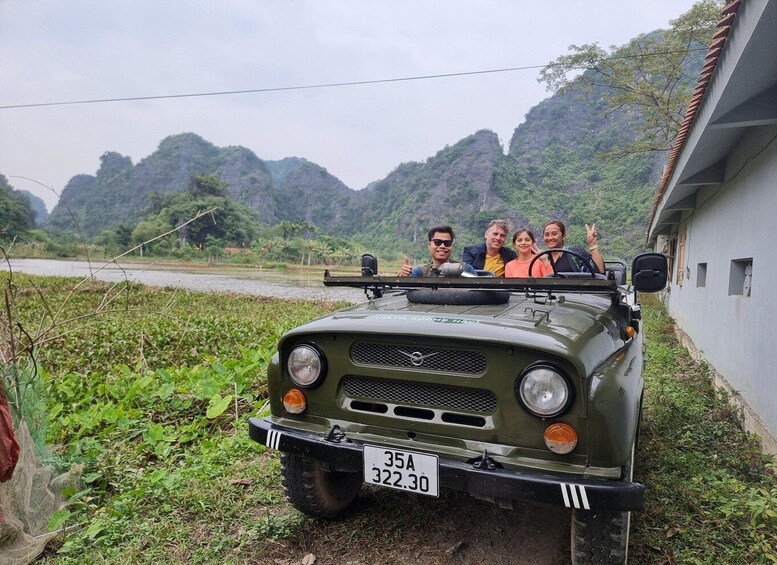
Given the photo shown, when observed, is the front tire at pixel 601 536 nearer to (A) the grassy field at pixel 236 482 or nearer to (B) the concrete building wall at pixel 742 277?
(A) the grassy field at pixel 236 482

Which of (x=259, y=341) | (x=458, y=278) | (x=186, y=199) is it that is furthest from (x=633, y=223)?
(x=186, y=199)

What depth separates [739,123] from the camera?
4.13 metres

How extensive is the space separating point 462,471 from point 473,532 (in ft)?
3.32

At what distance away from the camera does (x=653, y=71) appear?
1738 centimetres

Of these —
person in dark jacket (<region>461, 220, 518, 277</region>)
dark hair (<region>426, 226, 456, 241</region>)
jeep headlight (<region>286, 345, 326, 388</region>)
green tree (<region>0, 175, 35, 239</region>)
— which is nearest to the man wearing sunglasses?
dark hair (<region>426, 226, 456, 241</region>)

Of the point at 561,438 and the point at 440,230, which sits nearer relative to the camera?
the point at 561,438

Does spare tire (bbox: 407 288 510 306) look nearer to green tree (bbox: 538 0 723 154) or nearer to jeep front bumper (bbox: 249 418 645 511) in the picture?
jeep front bumper (bbox: 249 418 645 511)

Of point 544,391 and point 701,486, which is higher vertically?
point 544,391

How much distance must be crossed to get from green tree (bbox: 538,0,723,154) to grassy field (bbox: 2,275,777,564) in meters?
14.0

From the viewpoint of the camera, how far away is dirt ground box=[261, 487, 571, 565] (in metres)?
2.71

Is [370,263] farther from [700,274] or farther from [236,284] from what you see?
[236,284]

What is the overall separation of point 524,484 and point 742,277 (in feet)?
15.4

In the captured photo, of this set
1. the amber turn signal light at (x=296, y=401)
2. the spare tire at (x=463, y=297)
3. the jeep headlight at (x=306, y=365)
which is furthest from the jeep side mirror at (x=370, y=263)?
the amber turn signal light at (x=296, y=401)

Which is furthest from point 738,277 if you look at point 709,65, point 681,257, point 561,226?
point 681,257
